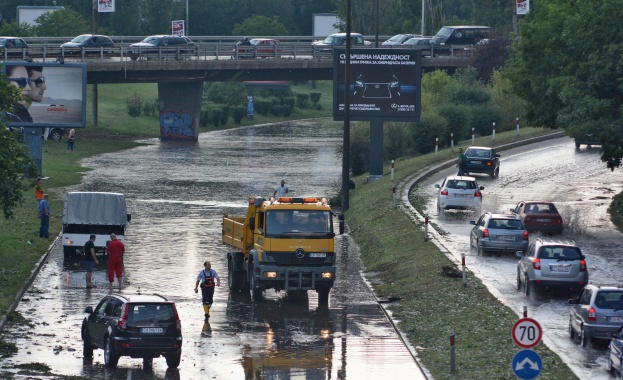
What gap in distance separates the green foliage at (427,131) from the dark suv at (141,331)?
45203mm

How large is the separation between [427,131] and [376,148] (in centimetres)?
1197

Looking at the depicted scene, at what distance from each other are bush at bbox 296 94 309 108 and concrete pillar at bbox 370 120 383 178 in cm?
6653

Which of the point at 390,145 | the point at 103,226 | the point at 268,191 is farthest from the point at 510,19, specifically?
the point at 103,226

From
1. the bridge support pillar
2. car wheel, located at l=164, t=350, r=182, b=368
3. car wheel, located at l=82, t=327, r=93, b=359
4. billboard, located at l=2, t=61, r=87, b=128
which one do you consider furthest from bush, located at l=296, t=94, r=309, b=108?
car wheel, located at l=164, t=350, r=182, b=368

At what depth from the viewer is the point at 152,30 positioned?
137875 mm

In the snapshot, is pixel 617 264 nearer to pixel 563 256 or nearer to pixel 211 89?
pixel 563 256

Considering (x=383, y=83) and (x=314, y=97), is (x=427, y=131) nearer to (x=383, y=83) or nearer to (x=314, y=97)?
(x=383, y=83)

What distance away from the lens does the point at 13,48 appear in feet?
246

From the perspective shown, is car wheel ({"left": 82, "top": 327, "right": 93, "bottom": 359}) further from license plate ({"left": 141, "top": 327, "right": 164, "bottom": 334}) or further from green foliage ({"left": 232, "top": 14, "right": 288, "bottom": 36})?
green foliage ({"left": 232, "top": 14, "right": 288, "bottom": 36})

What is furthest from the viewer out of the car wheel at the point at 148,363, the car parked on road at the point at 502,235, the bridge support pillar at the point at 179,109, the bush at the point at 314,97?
the bush at the point at 314,97

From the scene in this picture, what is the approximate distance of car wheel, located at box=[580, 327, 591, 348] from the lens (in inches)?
936

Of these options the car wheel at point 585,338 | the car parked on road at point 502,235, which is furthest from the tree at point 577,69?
the car wheel at point 585,338

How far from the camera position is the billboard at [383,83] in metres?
53.3

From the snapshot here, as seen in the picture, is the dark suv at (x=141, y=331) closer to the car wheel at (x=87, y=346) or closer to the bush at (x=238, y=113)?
the car wheel at (x=87, y=346)
